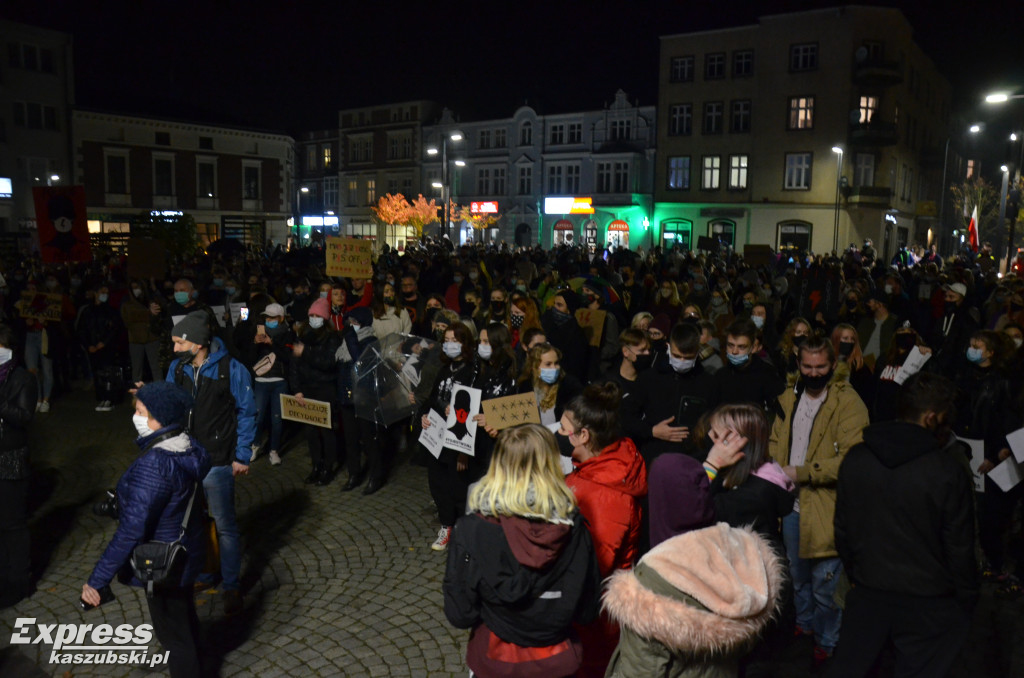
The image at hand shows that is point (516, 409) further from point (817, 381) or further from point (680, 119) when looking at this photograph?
point (680, 119)

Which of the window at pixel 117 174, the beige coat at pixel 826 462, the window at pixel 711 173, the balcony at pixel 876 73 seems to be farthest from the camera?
the window at pixel 117 174

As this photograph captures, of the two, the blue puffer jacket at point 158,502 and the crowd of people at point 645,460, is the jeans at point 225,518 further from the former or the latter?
the blue puffer jacket at point 158,502

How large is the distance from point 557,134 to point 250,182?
2125 cm

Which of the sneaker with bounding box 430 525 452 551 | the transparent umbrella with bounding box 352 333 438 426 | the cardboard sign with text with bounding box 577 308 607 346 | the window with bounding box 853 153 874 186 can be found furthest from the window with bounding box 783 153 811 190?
the sneaker with bounding box 430 525 452 551

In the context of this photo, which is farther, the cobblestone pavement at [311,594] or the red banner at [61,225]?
the red banner at [61,225]

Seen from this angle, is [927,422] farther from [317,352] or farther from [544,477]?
[317,352]

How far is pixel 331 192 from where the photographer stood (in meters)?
70.9

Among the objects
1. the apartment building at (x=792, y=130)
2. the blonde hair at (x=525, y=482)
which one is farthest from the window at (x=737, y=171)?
the blonde hair at (x=525, y=482)

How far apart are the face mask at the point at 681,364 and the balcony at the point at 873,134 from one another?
40188 millimetres

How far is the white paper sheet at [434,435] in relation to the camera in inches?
251

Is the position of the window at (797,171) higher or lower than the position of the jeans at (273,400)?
higher

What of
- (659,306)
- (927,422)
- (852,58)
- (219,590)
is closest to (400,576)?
(219,590)

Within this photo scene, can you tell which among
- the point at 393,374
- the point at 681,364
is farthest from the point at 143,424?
the point at 681,364

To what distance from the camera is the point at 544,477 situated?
10.5 ft
